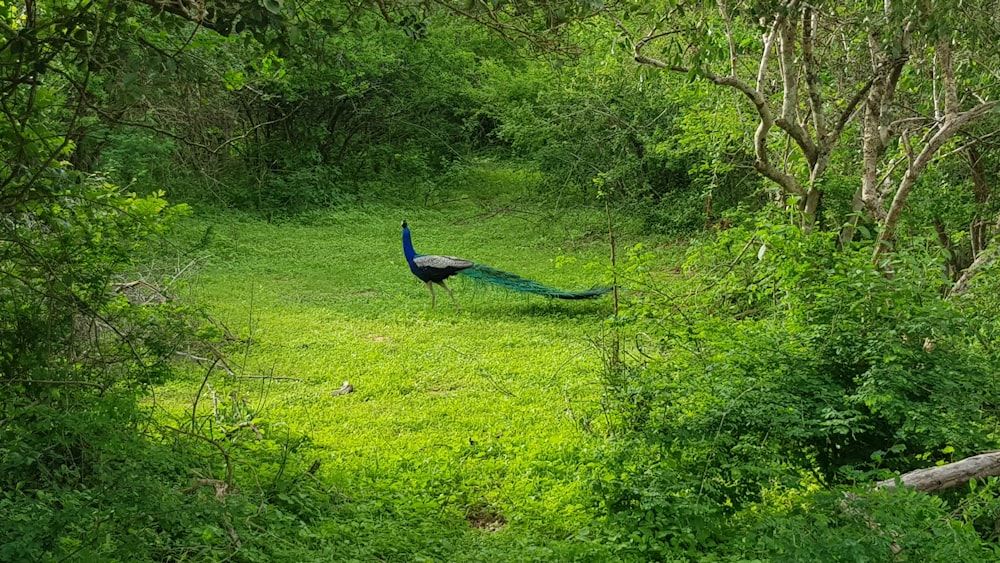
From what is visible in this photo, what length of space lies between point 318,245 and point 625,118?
5.75 metres

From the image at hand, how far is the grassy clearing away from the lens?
4.57 meters

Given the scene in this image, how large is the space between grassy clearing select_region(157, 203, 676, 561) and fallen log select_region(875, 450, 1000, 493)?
1.50 metres

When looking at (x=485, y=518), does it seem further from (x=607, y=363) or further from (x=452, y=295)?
(x=452, y=295)

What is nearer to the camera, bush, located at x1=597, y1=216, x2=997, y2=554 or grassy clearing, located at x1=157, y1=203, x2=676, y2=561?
bush, located at x1=597, y1=216, x2=997, y2=554

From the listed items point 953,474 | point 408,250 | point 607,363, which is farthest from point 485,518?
point 408,250

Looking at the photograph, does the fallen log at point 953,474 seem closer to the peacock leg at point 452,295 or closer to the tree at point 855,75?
the tree at point 855,75

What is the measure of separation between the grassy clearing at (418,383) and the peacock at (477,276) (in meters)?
0.21

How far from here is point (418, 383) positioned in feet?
24.6

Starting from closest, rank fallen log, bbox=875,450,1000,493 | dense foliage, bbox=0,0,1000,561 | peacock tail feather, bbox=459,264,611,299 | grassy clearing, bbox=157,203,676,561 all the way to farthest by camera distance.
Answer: dense foliage, bbox=0,0,1000,561 → fallen log, bbox=875,450,1000,493 → grassy clearing, bbox=157,203,676,561 → peacock tail feather, bbox=459,264,611,299

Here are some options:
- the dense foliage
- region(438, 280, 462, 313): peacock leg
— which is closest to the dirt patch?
the dense foliage

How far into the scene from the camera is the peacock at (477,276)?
10.2 metres

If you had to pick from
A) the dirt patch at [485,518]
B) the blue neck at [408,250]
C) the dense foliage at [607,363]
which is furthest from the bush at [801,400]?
the blue neck at [408,250]

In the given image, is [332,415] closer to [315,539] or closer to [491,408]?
[491,408]

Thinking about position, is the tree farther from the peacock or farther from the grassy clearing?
the peacock
